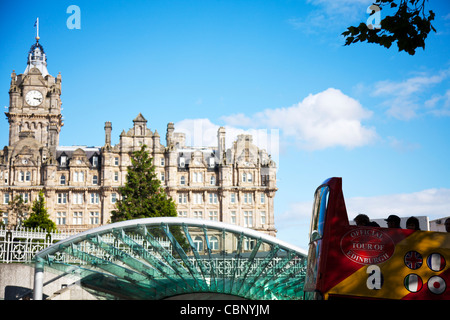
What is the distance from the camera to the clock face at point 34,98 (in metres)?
98.2

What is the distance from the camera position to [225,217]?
83438 mm

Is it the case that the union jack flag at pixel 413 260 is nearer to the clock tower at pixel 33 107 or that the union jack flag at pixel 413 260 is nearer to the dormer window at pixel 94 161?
the dormer window at pixel 94 161

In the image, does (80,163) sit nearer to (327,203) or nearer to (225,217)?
(225,217)

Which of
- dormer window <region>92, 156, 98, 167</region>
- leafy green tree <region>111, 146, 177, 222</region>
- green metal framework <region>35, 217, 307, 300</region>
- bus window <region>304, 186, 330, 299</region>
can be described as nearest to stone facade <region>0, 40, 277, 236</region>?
dormer window <region>92, 156, 98, 167</region>

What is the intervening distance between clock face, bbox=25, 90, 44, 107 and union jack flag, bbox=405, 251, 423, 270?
92710 millimetres

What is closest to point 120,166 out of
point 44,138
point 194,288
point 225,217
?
point 225,217

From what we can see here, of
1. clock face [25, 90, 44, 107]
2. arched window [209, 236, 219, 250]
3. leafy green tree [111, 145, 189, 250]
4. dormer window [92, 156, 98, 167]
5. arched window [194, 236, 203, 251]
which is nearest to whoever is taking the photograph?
arched window [194, 236, 203, 251]

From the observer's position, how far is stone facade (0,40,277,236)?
82.4 meters

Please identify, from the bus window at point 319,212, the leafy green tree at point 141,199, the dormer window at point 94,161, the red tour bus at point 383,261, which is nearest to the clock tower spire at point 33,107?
the dormer window at point 94,161

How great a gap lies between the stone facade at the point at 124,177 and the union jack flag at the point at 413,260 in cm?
7093

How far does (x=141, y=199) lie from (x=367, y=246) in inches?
1814

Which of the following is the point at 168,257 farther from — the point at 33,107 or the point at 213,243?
the point at 33,107

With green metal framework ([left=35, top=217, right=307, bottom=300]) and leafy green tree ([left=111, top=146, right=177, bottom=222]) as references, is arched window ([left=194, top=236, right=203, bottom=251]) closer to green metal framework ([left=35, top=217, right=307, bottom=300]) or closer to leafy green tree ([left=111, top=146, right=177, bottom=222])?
green metal framework ([left=35, top=217, right=307, bottom=300])

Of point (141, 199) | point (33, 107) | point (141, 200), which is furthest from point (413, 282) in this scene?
point (33, 107)
